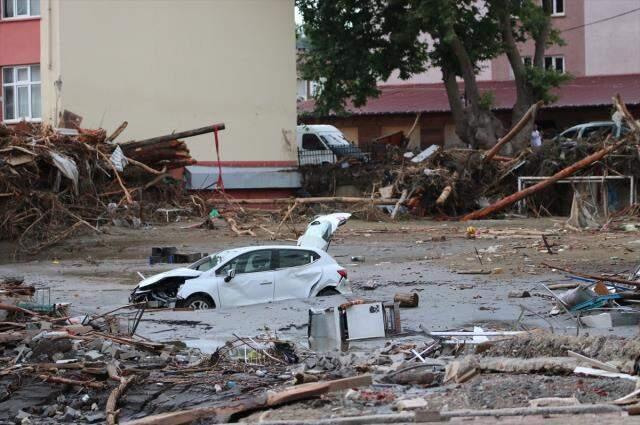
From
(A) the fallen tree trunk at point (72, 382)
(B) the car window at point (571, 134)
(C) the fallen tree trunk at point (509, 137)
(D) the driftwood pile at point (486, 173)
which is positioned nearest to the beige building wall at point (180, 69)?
(D) the driftwood pile at point (486, 173)

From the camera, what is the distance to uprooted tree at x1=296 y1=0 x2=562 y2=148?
36.2 meters

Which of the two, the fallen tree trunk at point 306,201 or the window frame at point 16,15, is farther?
the window frame at point 16,15

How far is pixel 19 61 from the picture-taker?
34.1m

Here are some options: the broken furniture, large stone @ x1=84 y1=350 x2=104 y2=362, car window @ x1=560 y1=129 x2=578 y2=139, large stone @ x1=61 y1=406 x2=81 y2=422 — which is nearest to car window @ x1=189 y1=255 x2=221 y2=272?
the broken furniture

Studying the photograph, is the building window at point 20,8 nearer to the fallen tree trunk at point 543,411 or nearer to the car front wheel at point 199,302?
Answer: the car front wheel at point 199,302

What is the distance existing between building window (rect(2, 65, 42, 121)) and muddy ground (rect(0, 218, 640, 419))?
26.0 ft

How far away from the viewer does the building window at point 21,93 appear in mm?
34094

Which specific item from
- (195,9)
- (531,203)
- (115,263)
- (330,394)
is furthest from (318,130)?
(330,394)

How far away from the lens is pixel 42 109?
109 feet

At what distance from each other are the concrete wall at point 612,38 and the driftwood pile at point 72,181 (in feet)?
85.5

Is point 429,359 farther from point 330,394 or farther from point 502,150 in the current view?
point 502,150

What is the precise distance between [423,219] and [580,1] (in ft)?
73.4

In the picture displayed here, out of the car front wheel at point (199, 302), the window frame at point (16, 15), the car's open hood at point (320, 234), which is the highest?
the window frame at point (16, 15)

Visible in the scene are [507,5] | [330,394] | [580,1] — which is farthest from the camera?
[580,1]
